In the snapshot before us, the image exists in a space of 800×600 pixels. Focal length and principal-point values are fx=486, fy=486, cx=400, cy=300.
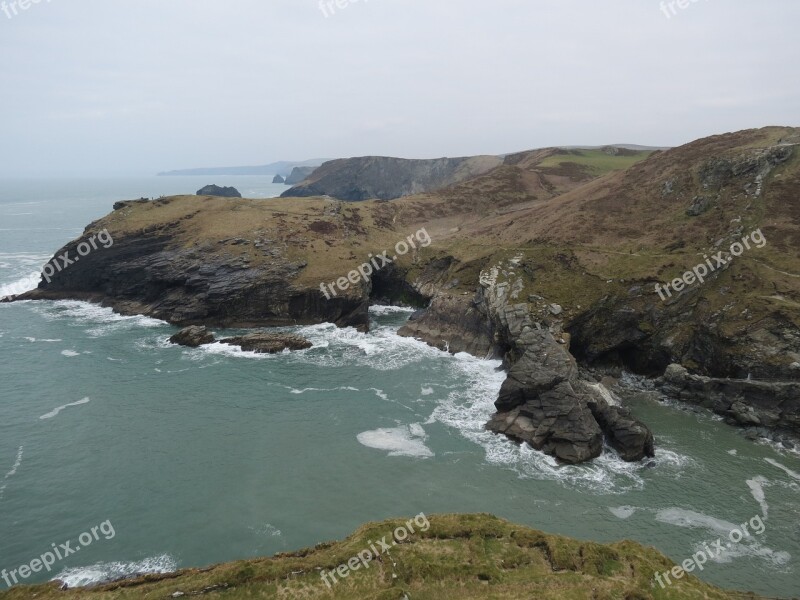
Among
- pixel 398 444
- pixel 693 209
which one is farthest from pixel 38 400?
pixel 693 209

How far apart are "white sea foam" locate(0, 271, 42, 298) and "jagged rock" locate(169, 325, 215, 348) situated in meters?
46.0

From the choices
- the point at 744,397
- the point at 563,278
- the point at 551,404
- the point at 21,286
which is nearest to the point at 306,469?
the point at 551,404

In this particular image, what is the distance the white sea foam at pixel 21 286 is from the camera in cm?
9181

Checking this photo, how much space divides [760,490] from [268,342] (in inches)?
2174

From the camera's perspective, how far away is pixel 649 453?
4153 centimetres

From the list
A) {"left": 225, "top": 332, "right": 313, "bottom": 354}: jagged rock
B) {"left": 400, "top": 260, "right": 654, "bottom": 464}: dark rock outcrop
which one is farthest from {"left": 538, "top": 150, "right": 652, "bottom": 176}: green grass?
{"left": 225, "top": 332, "right": 313, "bottom": 354}: jagged rock

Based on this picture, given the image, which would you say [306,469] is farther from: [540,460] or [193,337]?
[193,337]

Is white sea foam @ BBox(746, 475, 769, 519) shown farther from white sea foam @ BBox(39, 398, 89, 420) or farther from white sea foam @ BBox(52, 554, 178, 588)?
white sea foam @ BBox(39, 398, 89, 420)

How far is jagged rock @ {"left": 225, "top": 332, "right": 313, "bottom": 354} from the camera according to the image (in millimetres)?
65938

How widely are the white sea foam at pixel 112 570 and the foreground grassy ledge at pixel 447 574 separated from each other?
1.81m

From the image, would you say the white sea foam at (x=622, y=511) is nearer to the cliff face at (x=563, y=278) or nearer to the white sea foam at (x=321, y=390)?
the cliff face at (x=563, y=278)

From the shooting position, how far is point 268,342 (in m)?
66.9

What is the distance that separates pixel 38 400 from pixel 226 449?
78.3ft

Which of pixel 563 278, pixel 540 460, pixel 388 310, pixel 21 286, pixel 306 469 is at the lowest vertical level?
pixel 306 469
